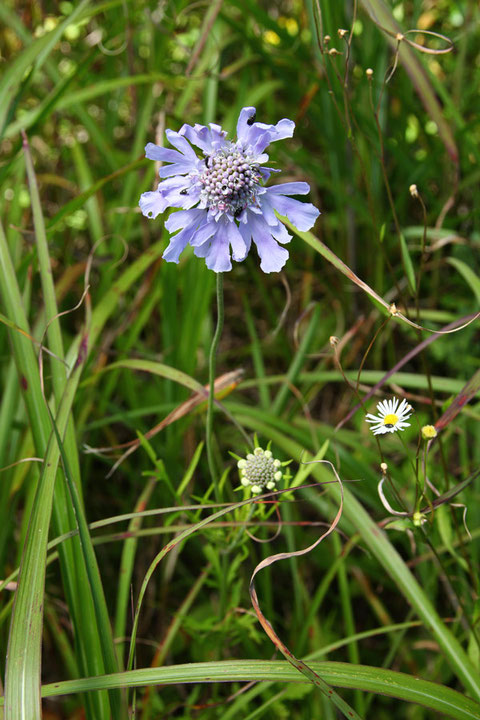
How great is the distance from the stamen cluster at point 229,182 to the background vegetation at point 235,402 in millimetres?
223

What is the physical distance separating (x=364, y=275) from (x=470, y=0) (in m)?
1.01

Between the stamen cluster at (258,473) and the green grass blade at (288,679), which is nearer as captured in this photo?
the green grass blade at (288,679)

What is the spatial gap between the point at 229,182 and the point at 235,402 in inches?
37.9

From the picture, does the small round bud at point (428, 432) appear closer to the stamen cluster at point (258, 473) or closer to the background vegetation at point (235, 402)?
the background vegetation at point (235, 402)

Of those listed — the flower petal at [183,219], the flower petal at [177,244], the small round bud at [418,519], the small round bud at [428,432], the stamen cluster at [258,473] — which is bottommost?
the small round bud at [418,519]

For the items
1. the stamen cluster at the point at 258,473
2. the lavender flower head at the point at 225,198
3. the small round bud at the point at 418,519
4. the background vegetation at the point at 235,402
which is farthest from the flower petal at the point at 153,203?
the small round bud at the point at 418,519

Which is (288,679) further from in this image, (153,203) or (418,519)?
(153,203)

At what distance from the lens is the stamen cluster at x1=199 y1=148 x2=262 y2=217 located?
3.02ft

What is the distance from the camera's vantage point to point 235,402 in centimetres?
180

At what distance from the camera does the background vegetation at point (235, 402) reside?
1.10 m

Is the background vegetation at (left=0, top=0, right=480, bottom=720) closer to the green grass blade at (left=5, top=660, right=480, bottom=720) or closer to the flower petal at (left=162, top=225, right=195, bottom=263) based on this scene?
the green grass blade at (left=5, top=660, right=480, bottom=720)

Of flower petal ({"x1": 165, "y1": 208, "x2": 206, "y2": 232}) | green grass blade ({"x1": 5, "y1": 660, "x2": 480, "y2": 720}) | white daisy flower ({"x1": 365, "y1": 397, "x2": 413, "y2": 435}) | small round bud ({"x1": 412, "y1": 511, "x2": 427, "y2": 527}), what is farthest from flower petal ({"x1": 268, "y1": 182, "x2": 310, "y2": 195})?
green grass blade ({"x1": 5, "y1": 660, "x2": 480, "y2": 720})

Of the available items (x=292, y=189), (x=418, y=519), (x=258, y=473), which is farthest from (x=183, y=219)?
(x=418, y=519)

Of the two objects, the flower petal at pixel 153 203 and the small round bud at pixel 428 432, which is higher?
the flower petal at pixel 153 203
